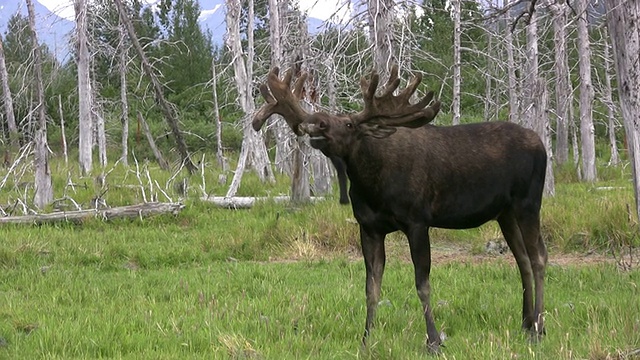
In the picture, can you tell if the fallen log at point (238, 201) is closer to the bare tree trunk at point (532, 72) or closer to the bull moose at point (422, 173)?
the bare tree trunk at point (532, 72)

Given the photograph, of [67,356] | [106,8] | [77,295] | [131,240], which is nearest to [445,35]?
[106,8]

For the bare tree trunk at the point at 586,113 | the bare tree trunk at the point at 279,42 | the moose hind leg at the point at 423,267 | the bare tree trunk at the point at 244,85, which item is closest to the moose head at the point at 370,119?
the moose hind leg at the point at 423,267

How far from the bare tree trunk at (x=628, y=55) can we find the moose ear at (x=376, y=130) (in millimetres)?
1889

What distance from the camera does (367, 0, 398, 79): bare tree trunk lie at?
34.2 feet

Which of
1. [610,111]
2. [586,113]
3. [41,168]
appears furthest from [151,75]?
[610,111]

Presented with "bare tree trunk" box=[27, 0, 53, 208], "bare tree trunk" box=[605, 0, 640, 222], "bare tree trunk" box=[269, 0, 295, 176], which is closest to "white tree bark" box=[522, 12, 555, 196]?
"bare tree trunk" box=[269, 0, 295, 176]

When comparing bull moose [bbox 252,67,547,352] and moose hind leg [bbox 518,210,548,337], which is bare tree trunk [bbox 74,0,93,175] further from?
moose hind leg [bbox 518,210,548,337]

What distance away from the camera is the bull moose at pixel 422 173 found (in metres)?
5.48

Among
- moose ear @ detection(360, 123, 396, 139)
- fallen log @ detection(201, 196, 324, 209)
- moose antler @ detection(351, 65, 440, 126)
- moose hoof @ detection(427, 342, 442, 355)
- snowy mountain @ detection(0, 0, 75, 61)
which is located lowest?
moose hoof @ detection(427, 342, 442, 355)

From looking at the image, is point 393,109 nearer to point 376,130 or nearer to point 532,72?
point 376,130

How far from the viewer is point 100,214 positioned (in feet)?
40.7

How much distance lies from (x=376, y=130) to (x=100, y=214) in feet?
26.6

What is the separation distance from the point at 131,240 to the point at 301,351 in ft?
20.6

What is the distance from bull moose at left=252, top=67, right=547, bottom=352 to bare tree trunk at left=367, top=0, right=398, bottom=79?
172 inches
